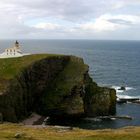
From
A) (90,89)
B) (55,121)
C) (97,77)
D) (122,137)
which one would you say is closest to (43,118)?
(55,121)

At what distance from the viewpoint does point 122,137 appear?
161ft

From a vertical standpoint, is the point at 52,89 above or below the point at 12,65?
below

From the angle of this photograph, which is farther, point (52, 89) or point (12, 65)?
point (52, 89)

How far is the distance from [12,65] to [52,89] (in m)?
13.3

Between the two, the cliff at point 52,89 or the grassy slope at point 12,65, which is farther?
the cliff at point 52,89

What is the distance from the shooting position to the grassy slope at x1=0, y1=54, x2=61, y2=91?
101 m

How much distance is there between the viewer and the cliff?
104875 mm

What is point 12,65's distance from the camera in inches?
4377

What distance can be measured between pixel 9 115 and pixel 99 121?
24883 millimetres

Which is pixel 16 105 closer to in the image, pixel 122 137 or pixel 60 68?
pixel 60 68

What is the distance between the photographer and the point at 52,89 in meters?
115

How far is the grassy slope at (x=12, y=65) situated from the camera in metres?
101

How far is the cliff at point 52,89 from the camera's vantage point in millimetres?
104875

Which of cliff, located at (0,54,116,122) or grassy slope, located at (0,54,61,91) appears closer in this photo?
grassy slope, located at (0,54,61,91)
